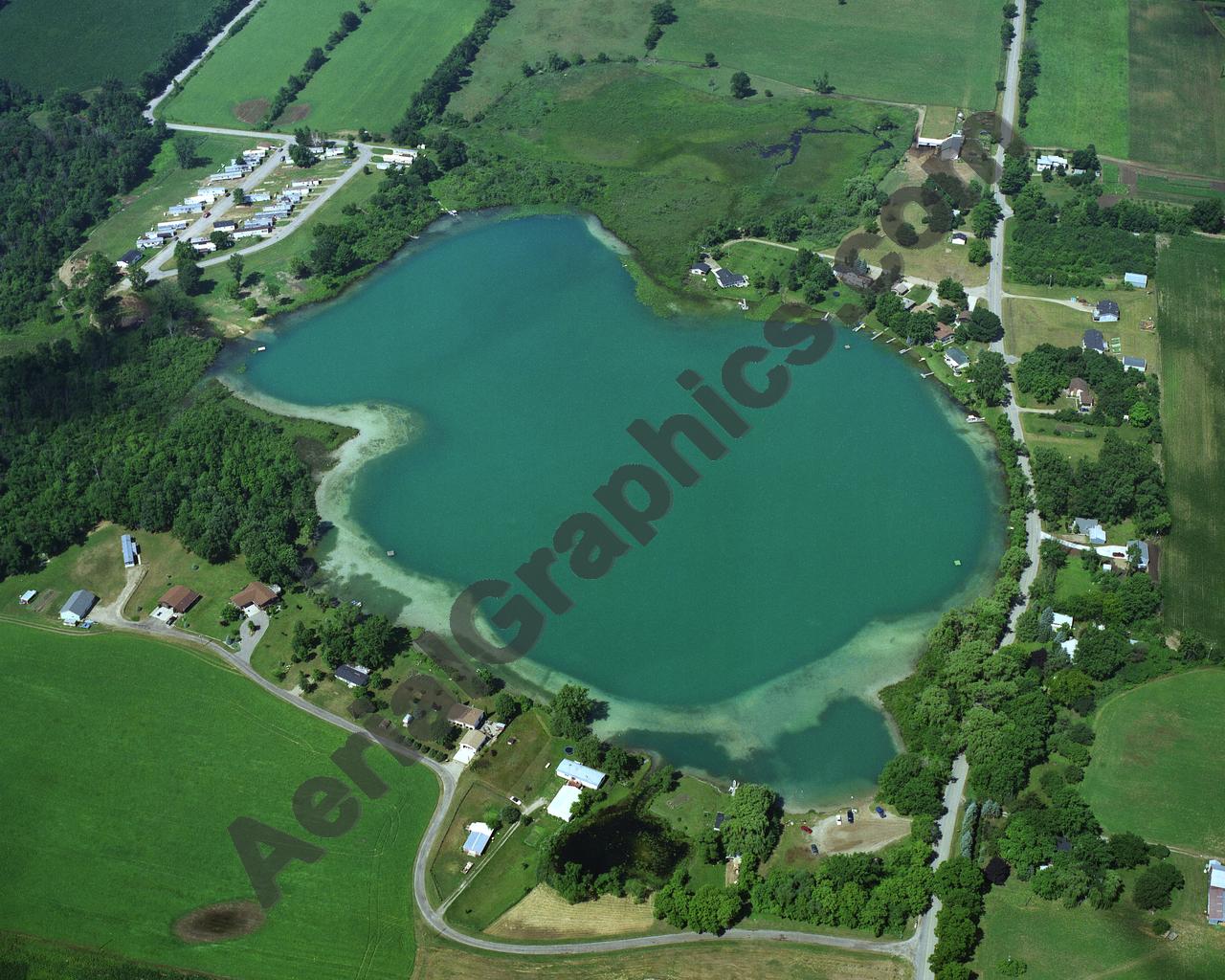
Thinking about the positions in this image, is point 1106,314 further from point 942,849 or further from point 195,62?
point 195,62

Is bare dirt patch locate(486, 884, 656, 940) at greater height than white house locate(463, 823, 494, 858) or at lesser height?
lesser

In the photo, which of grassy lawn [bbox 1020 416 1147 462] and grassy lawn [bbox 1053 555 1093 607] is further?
grassy lawn [bbox 1020 416 1147 462]

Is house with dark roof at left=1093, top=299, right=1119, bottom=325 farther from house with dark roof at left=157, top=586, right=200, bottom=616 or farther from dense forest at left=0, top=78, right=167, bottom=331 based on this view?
dense forest at left=0, top=78, right=167, bottom=331

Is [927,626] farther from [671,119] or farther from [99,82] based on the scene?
[99,82]

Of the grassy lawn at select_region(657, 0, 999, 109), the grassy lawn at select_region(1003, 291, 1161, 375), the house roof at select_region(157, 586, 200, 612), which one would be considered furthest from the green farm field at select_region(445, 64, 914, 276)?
the house roof at select_region(157, 586, 200, 612)

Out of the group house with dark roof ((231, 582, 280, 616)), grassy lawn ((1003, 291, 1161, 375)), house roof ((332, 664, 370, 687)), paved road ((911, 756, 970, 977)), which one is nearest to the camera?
paved road ((911, 756, 970, 977))

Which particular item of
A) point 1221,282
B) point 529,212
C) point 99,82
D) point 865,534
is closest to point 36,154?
point 99,82
